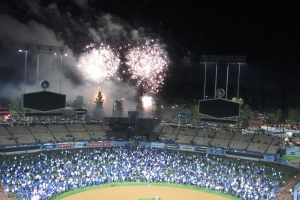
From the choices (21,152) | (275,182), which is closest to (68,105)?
(21,152)

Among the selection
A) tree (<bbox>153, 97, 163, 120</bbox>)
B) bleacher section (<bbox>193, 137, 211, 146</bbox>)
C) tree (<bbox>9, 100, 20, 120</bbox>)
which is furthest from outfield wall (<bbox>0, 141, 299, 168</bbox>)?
tree (<bbox>9, 100, 20, 120</bbox>)

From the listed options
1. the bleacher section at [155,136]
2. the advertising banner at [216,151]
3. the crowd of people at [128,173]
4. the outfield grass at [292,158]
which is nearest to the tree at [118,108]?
the bleacher section at [155,136]

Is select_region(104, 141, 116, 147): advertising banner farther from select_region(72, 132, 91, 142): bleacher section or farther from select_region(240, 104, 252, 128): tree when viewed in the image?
select_region(240, 104, 252, 128): tree

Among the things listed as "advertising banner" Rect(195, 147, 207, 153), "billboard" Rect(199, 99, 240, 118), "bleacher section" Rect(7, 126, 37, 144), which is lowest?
"advertising banner" Rect(195, 147, 207, 153)

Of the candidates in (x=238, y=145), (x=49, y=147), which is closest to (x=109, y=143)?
(x=49, y=147)

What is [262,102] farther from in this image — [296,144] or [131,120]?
[131,120]
